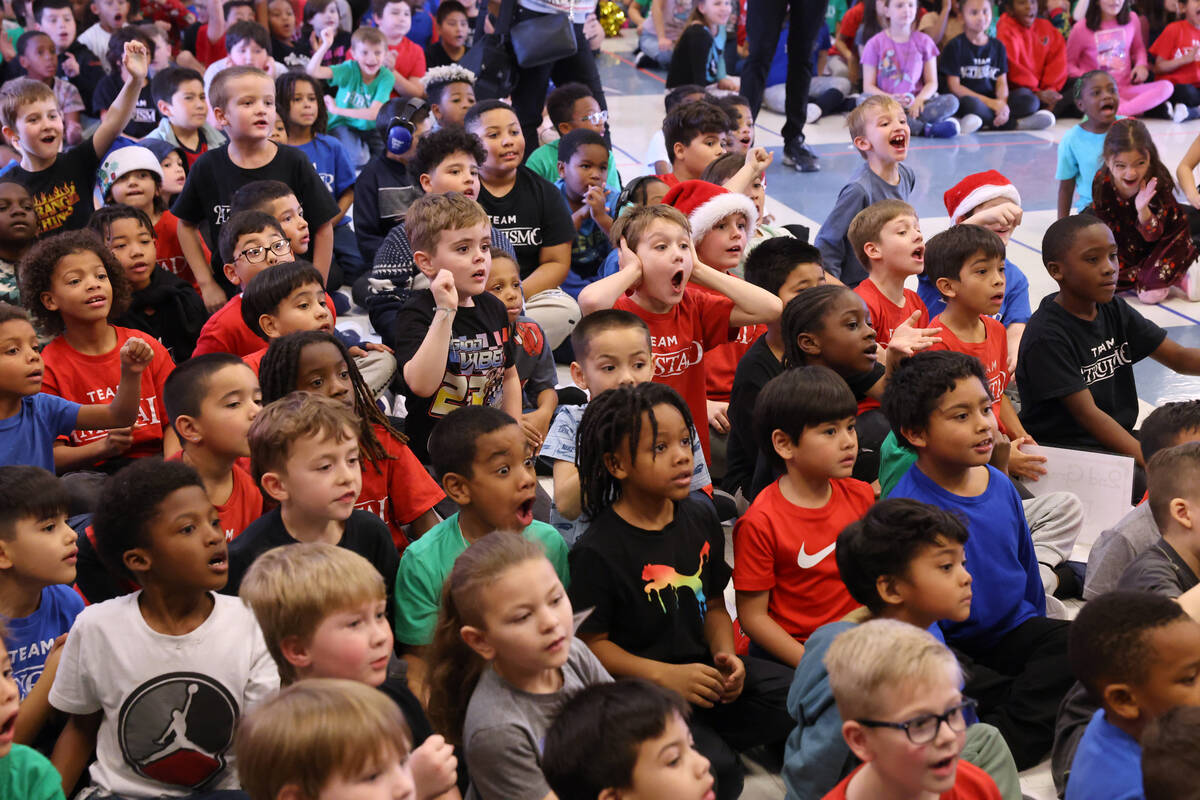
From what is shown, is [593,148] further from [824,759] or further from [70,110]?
[70,110]

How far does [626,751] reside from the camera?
1.80m

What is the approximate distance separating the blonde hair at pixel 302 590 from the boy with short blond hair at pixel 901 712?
0.79 meters

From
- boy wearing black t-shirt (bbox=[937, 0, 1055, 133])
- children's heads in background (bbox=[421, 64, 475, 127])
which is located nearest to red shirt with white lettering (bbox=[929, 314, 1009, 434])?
children's heads in background (bbox=[421, 64, 475, 127])

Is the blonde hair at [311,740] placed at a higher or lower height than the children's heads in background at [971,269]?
higher

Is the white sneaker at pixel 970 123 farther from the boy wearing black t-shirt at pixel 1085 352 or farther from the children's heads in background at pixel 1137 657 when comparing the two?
the children's heads in background at pixel 1137 657

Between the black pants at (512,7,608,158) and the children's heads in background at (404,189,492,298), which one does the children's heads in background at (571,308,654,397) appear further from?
the black pants at (512,7,608,158)

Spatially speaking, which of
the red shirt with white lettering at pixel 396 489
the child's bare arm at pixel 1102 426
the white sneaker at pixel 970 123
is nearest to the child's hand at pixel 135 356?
A: the red shirt with white lettering at pixel 396 489

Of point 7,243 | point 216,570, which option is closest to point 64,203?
point 7,243

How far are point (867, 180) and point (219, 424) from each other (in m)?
2.95

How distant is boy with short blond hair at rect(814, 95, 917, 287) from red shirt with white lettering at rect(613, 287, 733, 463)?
1104 millimetres

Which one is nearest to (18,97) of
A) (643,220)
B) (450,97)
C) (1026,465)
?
(450,97)

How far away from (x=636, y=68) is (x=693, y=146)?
6.52m

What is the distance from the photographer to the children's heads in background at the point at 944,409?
112 inches

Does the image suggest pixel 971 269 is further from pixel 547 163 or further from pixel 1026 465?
pixel 547 163
